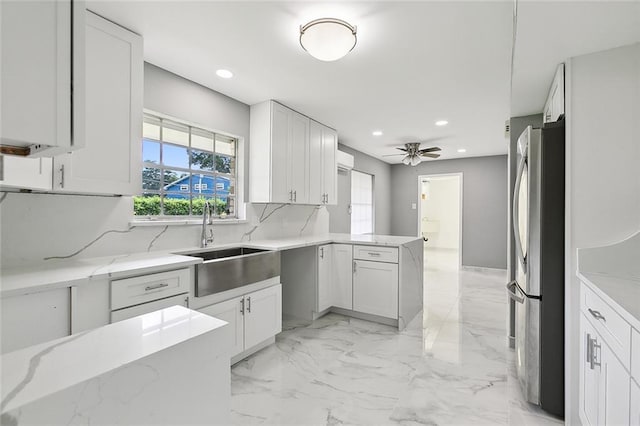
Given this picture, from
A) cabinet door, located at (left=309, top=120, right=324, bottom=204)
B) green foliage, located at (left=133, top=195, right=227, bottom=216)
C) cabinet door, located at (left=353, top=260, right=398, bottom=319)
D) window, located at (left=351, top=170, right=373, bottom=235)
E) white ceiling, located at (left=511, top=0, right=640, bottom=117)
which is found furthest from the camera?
window, located at (left=351, top=170, right=373, bottom=235)

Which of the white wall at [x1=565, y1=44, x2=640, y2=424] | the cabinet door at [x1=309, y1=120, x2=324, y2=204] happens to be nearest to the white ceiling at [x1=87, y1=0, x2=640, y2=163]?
the white wall at [x1=565, y1=44, x2=640, y2=424]

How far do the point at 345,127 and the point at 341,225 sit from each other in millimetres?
1773

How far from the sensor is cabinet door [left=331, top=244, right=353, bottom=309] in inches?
132

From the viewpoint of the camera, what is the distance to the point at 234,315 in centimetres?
228

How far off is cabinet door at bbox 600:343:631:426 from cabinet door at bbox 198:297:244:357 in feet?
6.53

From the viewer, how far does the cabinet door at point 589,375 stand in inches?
52.3

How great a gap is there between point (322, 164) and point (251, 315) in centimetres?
218

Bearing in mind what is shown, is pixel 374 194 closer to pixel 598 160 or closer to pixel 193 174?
pixel 193 174

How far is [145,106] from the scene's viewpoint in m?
2.38

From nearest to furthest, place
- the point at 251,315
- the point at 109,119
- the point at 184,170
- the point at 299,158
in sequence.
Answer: the point at 109,119 → the point at 251,315 → the point at 184,170 → the point at 299,158

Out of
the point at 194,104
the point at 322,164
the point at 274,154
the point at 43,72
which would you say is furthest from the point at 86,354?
the point at 322,164

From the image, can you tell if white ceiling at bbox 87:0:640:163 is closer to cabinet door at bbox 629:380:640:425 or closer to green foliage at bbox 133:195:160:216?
green foliage at bbox 133:195:160:216

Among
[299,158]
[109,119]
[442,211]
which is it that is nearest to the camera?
[109,119]

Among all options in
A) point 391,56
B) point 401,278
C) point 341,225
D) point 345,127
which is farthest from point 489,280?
point 391,56
